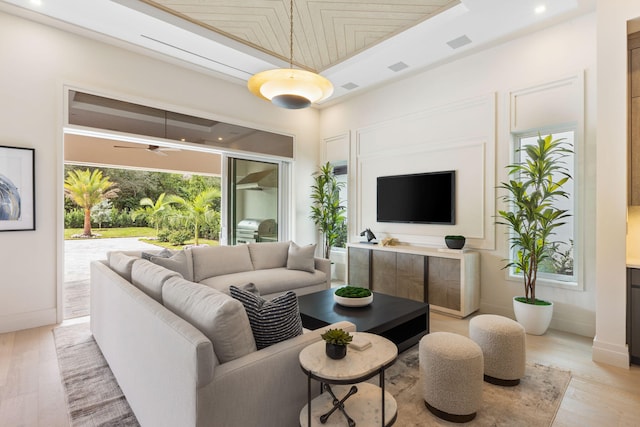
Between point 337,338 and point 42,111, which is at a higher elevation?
point 42,111

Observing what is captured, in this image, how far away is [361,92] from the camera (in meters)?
5.57

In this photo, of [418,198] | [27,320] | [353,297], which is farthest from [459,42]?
[27,320]

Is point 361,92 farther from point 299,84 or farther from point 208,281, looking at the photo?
point 208,281

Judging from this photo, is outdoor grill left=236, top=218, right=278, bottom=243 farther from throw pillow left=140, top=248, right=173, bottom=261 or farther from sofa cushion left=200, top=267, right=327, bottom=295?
throw pillow left=140, top=248, right=173, bottom=261

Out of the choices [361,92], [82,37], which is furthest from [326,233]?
[82,37]

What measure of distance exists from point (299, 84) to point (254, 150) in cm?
284

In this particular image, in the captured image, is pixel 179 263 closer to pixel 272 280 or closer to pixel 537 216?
pixel 272 280

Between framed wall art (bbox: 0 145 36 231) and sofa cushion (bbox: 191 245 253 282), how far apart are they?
1.75 meters

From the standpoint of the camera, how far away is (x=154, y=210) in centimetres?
900

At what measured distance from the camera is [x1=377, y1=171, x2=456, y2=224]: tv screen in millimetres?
4449

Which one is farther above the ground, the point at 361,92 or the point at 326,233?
the point at 361,92

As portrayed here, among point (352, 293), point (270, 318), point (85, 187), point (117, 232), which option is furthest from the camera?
point (117, 232)

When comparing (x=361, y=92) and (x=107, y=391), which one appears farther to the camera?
(x=361, y=92)

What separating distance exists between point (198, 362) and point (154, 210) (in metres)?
8.82
